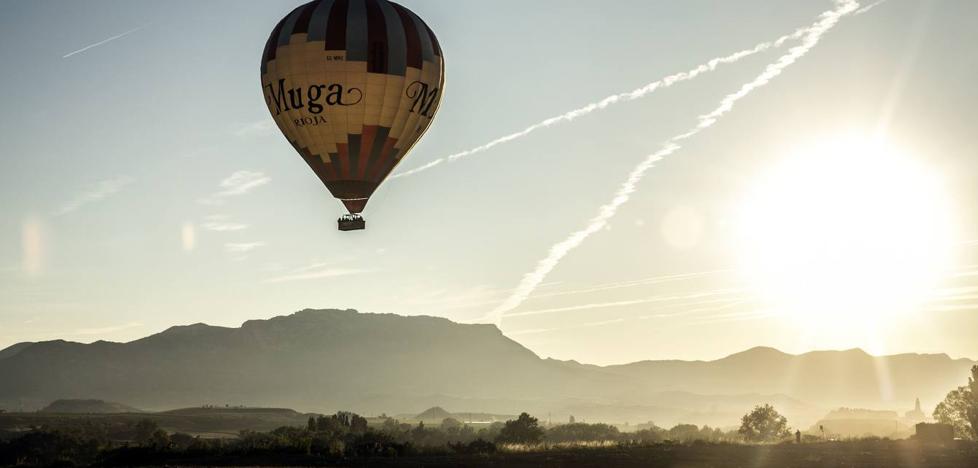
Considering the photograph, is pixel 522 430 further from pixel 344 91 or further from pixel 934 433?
pixel 344 91

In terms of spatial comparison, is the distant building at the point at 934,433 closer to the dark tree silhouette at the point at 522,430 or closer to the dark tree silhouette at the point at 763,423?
the dark tree silhouette at the point at 522,430

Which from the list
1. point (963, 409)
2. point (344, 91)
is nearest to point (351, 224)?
point (344, 91)

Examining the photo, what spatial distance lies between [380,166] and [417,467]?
80.1 ft

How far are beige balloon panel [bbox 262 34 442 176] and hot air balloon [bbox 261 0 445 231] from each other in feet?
0.21

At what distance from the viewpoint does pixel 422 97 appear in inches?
2726

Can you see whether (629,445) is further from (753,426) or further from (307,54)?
(753,426)

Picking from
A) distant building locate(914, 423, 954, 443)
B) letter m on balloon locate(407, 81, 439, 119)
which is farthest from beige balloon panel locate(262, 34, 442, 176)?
distant building locate(914, 423, 954, 443)

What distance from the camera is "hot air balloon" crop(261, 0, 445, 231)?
65938 mm

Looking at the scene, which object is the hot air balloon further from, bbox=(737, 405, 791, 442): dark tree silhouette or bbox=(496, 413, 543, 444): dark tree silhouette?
bbox=(737, 405, 791, 442): dark tree silhouette

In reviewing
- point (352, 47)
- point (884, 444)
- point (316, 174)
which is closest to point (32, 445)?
point (316, 174)

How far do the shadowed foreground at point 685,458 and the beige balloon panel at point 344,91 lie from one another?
20643mm

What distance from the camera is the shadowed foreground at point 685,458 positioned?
52.3 m

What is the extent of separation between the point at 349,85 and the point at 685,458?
101 ft

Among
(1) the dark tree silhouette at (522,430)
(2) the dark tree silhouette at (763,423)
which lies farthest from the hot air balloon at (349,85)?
(2) the dark tree silhouette at (763,423)
